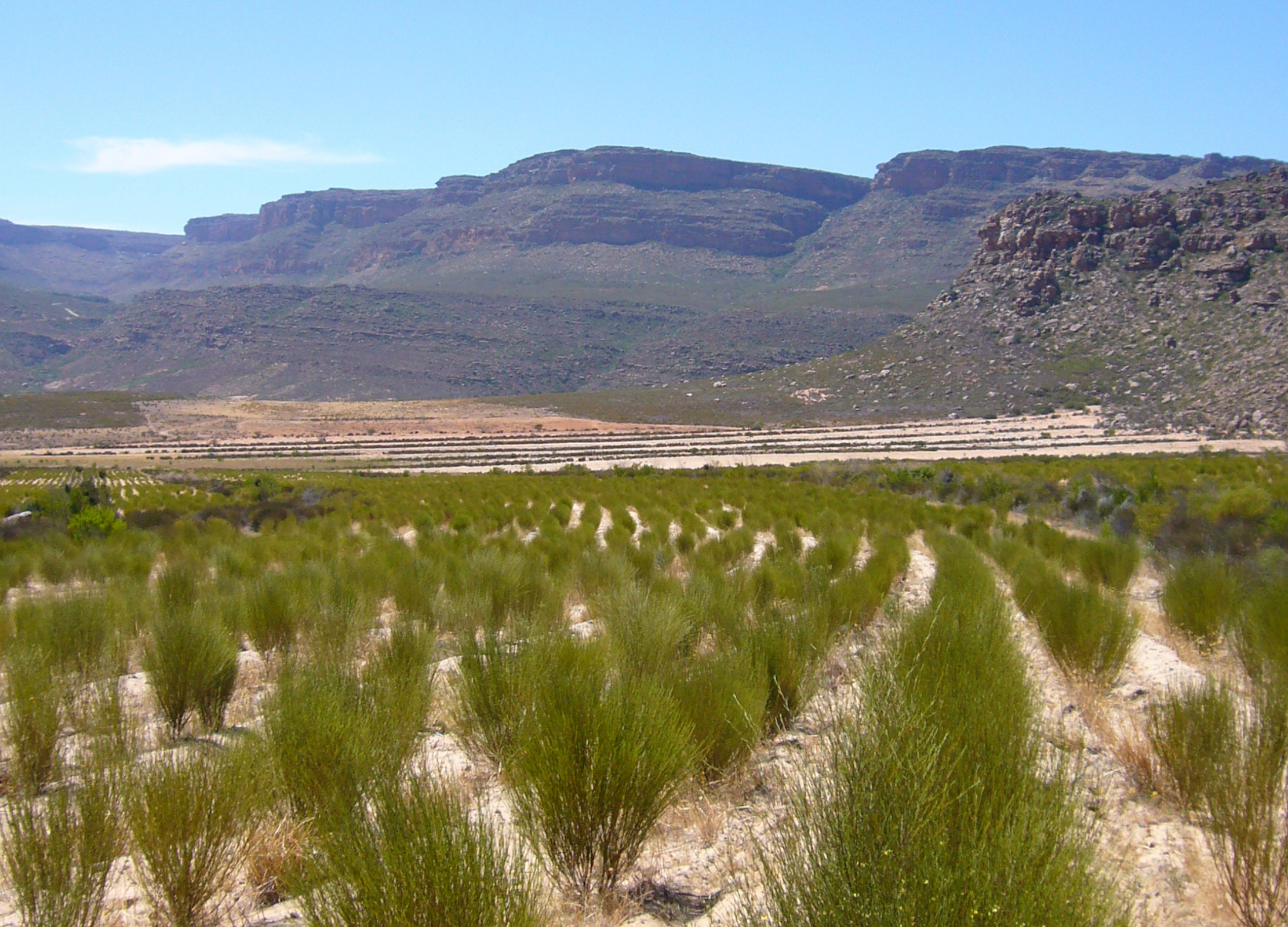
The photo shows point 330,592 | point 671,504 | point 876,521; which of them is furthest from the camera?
point 671,504

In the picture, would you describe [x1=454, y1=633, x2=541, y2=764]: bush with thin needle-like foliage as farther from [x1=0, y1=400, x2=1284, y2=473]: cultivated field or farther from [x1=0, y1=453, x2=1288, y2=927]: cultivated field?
[x1=0, y1=400, x2=1284, y2=473]: cultivated field

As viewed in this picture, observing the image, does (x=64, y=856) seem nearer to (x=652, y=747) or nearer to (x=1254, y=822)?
(x=652, y=747)

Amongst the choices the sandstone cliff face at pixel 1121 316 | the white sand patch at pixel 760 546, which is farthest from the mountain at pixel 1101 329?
the white sand patch at pixel 760 546

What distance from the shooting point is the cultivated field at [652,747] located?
266 centimetres

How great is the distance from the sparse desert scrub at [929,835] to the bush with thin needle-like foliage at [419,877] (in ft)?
2.50

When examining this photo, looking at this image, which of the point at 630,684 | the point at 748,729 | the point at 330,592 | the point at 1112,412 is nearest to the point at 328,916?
the point at 630,684

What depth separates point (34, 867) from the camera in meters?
3.24

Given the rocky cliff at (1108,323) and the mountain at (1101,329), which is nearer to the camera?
the mountain at (1101,329)

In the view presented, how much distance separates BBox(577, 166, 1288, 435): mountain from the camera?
176 ft

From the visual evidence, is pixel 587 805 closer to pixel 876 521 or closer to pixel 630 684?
pixel 630 684

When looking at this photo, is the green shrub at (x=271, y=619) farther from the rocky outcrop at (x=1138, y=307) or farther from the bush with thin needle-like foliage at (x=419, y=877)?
the rocky outcrop at (x=1138, y=307)

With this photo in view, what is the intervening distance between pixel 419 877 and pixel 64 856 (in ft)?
Answer: 5.04

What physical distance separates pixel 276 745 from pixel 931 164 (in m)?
178

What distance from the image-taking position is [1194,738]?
4.16 meters
